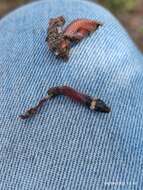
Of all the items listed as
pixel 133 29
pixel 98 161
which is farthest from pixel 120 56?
pixel 133 29

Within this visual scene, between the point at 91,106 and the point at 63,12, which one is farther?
the point at 63,12

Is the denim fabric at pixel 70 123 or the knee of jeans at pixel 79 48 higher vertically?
the knee of jeans at pixel 79 48

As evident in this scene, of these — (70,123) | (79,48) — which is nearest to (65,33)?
(79,48)

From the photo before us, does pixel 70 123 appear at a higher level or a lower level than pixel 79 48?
lower

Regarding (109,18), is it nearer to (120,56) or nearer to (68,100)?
(120,56)

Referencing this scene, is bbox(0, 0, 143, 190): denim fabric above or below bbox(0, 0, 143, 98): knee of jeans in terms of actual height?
below

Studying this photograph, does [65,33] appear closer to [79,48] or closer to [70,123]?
[79,48]

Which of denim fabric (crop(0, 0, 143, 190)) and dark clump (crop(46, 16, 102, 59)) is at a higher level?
dark clump (crop(46, 16, 102, 59))

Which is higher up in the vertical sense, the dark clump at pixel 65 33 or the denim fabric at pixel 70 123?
the dark clump at pixel 65 33
